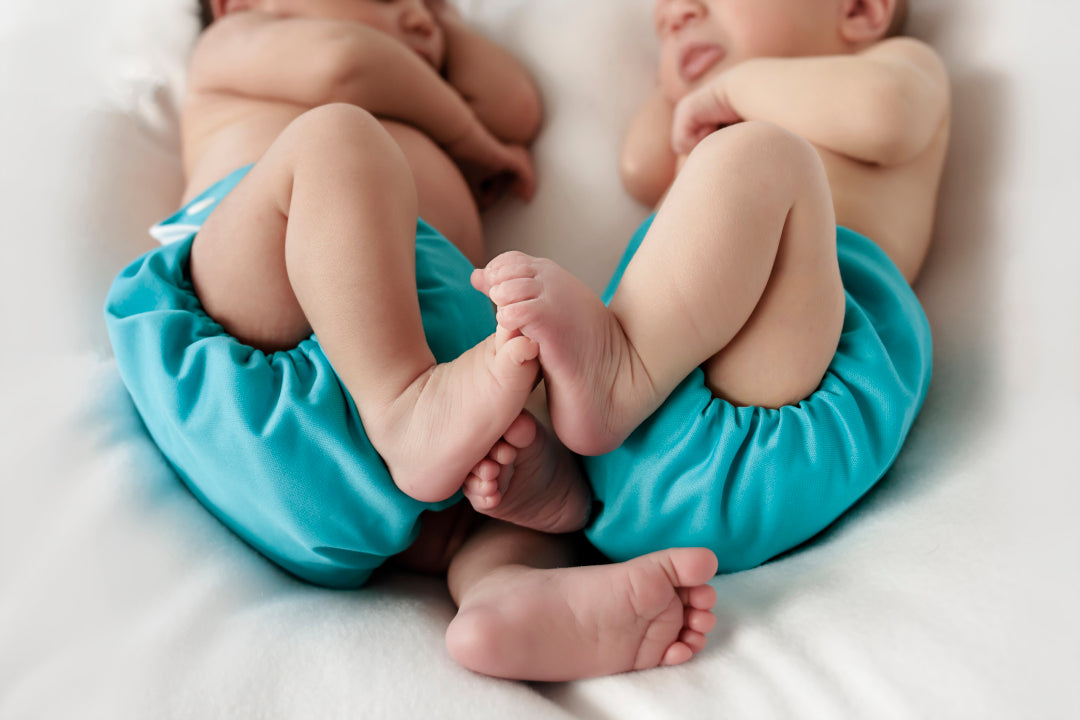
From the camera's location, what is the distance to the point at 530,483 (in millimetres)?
720

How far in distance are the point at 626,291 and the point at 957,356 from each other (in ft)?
1.64

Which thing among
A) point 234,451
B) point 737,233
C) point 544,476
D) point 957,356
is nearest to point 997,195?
point 957,356

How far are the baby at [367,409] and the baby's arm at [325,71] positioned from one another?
31cm

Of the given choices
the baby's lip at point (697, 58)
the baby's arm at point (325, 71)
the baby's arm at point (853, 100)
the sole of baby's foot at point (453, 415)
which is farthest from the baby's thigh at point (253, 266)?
the baby's lip at point (697, 58)

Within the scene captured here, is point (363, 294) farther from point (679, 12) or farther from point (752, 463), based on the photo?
point (679, 12)

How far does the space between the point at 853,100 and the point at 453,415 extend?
24.5 inches

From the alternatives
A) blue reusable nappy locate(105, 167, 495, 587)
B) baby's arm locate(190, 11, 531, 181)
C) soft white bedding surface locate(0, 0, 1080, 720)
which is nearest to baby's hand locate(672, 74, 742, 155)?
soft white bedding surface locate(0, 0, 1080, 720)

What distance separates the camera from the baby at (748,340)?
66 cm

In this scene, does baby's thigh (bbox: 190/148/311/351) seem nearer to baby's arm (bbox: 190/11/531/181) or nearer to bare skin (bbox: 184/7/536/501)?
bare skin (bbox: 184/7/536/501)

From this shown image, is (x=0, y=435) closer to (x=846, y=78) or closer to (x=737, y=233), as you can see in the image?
(x=737, y=233)

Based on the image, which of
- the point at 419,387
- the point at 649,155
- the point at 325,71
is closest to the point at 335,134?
the point at 419,387

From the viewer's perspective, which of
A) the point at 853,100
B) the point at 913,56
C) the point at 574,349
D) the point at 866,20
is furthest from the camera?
the point at 866,20

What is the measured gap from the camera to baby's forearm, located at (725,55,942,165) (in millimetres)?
904

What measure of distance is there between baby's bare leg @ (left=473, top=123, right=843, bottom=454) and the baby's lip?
0.53 m
